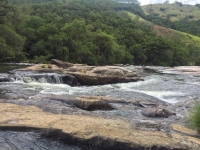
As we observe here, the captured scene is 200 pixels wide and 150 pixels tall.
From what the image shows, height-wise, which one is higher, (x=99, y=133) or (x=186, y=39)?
(x=99, y=133)

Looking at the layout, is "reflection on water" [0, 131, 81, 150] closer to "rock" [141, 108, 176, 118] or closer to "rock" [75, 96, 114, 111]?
"rock" [75, 96, 114, 111]

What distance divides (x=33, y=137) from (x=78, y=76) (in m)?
20.6

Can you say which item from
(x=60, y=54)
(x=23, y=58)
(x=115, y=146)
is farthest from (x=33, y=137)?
(x=60, y=54)

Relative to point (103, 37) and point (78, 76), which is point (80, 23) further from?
point (78, 76)

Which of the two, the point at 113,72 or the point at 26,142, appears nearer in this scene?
the point at 26,142

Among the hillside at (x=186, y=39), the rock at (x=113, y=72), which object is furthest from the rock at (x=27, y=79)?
the hillside at (x=186, y=39)

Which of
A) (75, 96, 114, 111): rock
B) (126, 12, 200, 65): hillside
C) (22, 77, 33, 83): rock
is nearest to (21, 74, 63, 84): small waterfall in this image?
(22, 77, 33, 83): rock

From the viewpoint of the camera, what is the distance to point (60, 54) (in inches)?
2413

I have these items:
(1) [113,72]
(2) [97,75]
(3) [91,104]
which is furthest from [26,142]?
(1) [113,72]

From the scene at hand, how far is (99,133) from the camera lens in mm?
10195

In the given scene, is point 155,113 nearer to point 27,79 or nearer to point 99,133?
point 99,133

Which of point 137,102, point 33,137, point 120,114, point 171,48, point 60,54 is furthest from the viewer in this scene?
point 171,48

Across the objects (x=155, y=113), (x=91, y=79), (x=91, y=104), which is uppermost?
(x=91, y=104)

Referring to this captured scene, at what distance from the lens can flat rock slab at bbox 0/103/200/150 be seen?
31.8ft
